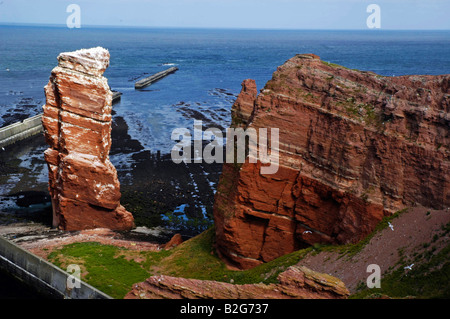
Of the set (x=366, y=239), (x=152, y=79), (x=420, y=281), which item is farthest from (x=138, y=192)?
(x=152, y=79)

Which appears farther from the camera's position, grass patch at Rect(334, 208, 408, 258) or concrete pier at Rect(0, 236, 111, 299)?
concrete pier at Rect(0, 236, 111, 299)

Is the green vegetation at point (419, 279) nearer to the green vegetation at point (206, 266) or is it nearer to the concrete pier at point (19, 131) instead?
the green vegetation at point (206, 266)

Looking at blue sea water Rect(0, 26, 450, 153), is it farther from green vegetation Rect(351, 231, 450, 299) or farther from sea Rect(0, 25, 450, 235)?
green vegetation Rect(351, 231, 450, 299)

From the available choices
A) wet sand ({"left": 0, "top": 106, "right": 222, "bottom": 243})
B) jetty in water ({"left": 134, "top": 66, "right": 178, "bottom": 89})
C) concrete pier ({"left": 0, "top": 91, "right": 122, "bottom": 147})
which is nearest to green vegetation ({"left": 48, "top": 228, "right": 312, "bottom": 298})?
wet sand ({"left": 0, "top": 106, "right": 222, "bottom": 243})

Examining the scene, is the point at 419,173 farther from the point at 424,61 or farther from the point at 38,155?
the point at 424,61

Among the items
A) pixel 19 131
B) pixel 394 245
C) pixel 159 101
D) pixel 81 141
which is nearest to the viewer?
pixel 394 245

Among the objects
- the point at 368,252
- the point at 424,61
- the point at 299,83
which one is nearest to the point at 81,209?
the point at 299,83

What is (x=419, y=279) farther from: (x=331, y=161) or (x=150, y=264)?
(x=150, y=264)
